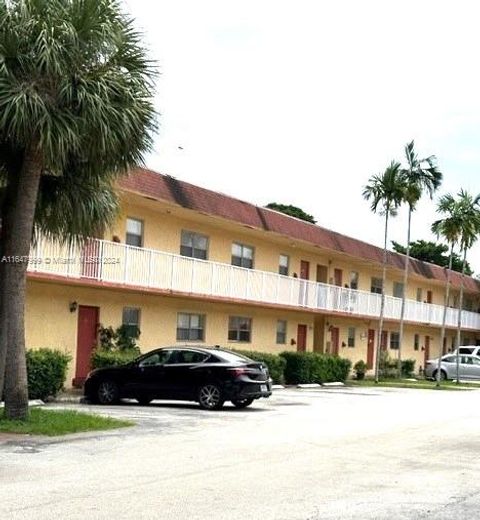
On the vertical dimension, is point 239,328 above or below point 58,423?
above

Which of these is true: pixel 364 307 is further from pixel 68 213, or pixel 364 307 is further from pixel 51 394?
pixel 68 213

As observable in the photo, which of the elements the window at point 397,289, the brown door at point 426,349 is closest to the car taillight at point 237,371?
the window at point 397,289

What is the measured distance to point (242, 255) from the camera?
33.3 metres

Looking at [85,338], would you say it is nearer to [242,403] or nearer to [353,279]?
[242,403]

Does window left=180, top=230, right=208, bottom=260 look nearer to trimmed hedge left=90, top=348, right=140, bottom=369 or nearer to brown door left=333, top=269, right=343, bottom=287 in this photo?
trimmed hedge left=90, top=348, right=140, bottom=369

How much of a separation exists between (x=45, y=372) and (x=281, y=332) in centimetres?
1775

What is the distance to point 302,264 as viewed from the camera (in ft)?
126

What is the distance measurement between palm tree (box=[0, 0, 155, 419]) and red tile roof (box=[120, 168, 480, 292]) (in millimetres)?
1978

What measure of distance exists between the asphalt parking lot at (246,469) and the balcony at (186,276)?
14.8 feet

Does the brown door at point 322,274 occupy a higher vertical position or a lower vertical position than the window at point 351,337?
higher

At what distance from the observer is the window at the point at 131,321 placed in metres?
26.7

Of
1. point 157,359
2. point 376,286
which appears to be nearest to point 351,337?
point 376,286

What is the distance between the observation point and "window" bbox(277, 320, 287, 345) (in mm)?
36312

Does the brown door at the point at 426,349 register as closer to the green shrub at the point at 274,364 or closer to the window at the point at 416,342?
the window at the point at 416,342
